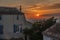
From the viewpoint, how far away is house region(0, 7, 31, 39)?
16.7 metres

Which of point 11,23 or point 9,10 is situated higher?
point 9,10

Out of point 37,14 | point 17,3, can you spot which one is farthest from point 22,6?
point 37,14

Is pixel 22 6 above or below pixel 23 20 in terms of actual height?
above

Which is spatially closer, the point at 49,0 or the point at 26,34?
the point at 49,0

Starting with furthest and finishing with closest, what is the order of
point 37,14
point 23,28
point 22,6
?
point 23,28, point 22,6, point 37,14

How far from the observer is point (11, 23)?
1688 centimetres

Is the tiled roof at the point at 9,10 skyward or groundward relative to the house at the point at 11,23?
skyward

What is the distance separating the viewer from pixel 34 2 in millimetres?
14703

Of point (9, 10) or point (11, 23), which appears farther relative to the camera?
point (9, 10)

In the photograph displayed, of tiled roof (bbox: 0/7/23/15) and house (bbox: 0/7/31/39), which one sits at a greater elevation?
tiled roof (bbox: 0/7/23/15)

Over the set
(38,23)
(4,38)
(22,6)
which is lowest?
(4,38)

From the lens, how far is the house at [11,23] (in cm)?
1666

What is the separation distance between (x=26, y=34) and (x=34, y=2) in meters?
2.42

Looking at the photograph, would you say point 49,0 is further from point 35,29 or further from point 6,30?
point 6,30
